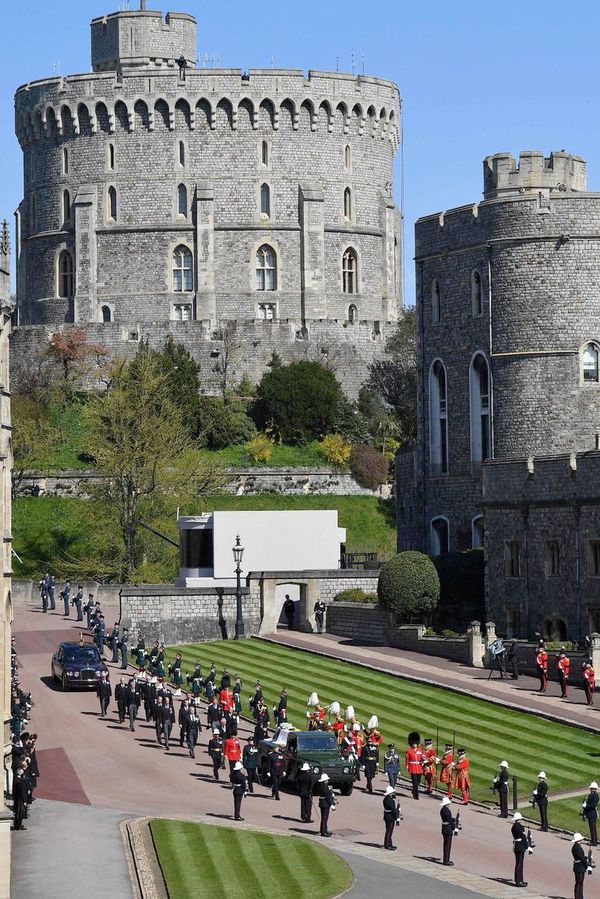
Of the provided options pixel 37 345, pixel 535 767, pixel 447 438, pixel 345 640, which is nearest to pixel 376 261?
pixel 37 345

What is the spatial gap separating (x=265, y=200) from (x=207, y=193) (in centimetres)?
367

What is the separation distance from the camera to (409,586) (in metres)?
70.9

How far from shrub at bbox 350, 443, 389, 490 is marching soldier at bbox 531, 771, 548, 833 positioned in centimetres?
6628

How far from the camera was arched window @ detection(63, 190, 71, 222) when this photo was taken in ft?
434

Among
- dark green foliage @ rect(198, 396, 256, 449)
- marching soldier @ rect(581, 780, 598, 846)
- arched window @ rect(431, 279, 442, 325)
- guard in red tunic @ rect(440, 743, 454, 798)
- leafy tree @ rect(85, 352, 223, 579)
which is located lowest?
marching soldier @ rect(581, 780, 598, 846)

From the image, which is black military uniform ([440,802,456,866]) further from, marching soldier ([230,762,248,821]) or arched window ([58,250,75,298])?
arched window ([58,250,75,298])

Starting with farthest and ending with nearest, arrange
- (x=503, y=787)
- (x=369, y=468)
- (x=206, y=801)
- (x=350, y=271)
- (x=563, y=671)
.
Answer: (x=350, y=271) < (x=369, y=468) < (x=563, y=671) < (x=206, y=801) < (x=503, y=787)

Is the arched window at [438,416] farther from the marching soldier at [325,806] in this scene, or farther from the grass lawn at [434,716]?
the marching soldier at [325,806]

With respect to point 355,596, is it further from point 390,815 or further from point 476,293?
point 390,815

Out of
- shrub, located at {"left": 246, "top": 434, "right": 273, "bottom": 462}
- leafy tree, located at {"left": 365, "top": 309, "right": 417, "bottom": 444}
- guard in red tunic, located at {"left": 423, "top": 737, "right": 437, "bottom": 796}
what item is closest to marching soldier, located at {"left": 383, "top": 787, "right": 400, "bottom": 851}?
guard in red tunic, located at {"left": 423, "top": 737, "right": 437, "bottom": 796}

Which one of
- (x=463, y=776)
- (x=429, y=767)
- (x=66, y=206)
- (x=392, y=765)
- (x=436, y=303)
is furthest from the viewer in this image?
(x=66, y=206)

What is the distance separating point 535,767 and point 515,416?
93.7ft

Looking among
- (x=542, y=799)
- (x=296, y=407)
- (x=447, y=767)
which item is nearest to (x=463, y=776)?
(x=447, y=767)

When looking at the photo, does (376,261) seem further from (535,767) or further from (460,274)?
(535,767)
